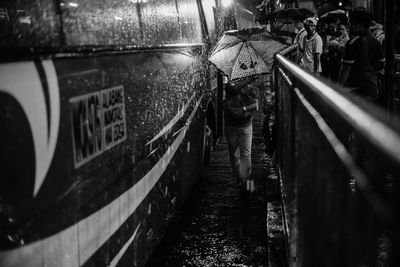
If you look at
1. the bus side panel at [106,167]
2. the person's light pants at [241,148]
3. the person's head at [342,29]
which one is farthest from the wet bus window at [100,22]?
the person's head at [342,29]

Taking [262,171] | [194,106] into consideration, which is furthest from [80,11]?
[262,171]

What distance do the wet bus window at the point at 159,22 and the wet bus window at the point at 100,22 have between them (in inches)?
6.8

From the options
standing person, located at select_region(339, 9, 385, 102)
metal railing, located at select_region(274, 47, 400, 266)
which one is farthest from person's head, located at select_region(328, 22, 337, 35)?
metal railing, located at select_region(274, 47, 400, 266)

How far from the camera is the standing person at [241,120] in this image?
20.4 feet

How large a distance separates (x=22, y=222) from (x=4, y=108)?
0.50 meters

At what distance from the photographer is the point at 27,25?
2.26 m

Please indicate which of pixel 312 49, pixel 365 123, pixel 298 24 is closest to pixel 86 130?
pixel 365 123

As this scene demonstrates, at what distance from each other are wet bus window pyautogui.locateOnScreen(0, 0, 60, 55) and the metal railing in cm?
131

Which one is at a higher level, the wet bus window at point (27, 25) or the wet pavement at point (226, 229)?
the wet bus window at point (27, 25)

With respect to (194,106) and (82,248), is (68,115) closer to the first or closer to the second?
(82,248)

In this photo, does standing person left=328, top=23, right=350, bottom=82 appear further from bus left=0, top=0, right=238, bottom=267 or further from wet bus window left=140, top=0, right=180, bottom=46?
bus left=0, top=0, right=238, bottom=267

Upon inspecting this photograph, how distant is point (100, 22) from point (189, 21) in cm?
319

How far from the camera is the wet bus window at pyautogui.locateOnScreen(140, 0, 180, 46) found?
155 inches

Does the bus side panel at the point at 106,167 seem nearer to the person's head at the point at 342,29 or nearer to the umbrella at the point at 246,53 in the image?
the umbrella at the point at 246,53
